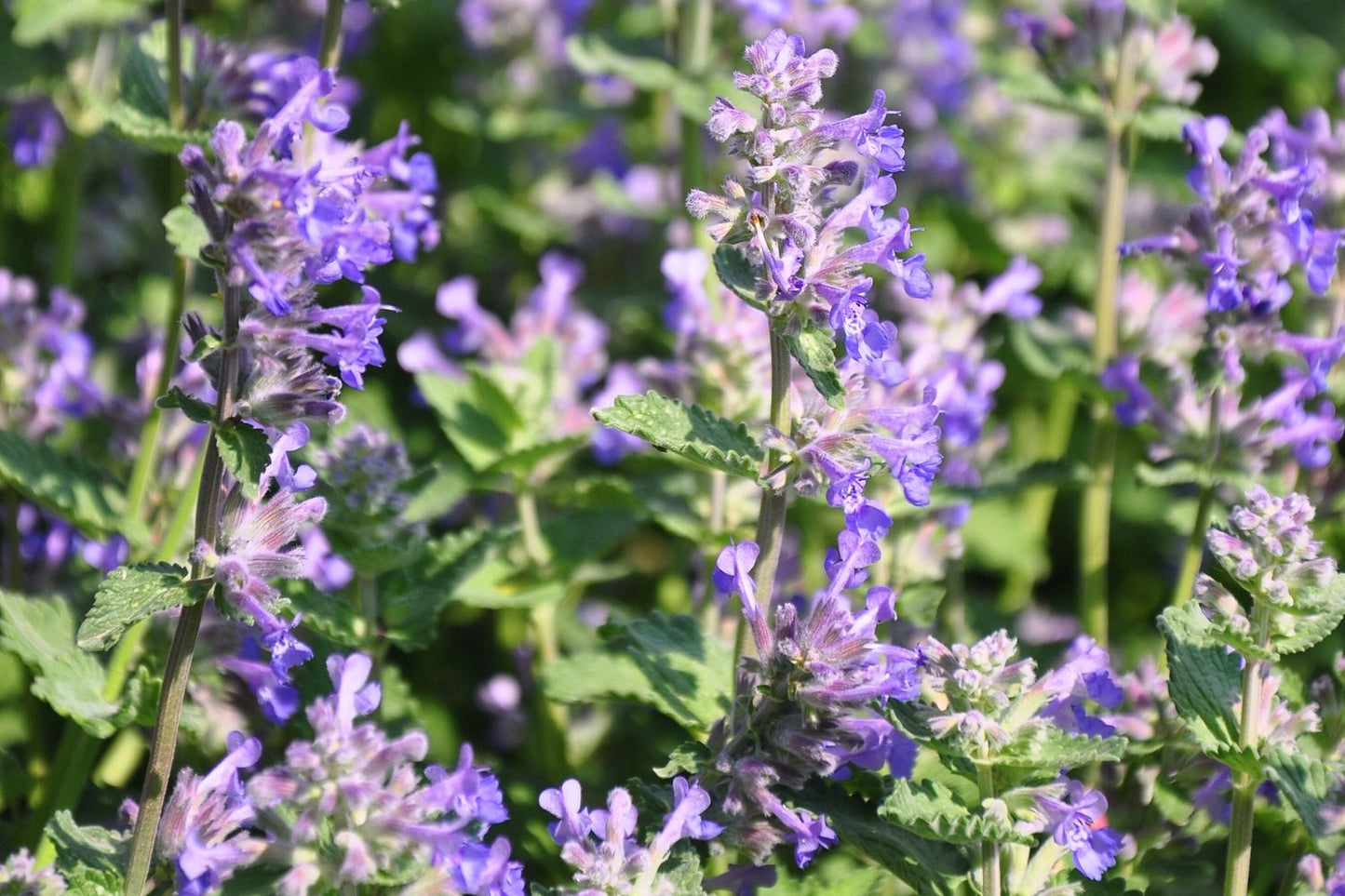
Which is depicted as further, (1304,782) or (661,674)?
(661,674)

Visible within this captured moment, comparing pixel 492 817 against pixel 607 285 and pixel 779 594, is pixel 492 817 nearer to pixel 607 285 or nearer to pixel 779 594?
pixel 779 594

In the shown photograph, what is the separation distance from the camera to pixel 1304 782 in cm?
275

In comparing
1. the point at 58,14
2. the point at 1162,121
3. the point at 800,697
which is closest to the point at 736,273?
the point at 800,697

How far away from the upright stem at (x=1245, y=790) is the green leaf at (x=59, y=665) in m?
2.38

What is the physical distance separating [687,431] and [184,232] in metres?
A: 1.41

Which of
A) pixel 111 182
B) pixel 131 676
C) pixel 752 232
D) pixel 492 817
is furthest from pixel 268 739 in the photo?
pixel 111 182

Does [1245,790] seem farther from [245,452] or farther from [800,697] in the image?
[245,452]

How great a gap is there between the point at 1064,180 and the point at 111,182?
416 centimetres

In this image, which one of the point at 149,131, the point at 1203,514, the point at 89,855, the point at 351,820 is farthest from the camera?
the point at 1203,514

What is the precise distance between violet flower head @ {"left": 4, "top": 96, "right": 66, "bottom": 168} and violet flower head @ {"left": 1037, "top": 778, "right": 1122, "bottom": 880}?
12.6ft

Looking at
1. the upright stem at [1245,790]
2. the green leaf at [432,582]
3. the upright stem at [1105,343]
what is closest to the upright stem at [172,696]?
the green leaf at [432,582]

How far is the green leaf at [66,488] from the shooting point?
3463mm

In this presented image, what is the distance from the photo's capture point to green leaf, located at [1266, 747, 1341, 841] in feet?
8.81

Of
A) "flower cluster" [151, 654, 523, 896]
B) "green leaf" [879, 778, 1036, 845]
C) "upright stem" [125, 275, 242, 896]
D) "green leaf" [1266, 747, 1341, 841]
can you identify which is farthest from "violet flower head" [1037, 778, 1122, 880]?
"upright stem" [125, 275, 242, 896]
